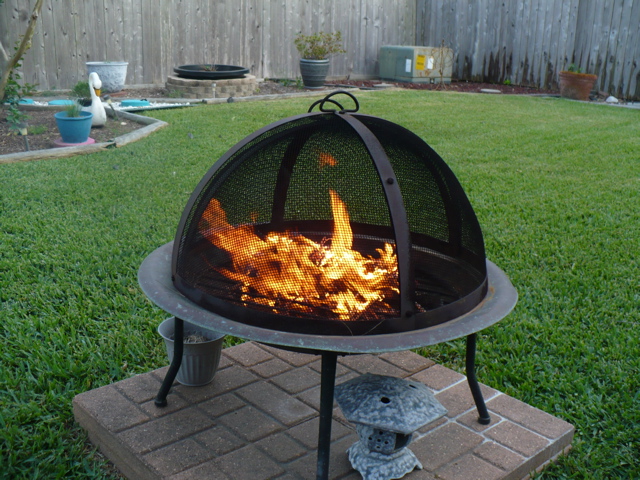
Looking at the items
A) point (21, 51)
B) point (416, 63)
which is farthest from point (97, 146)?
point (416, 63)

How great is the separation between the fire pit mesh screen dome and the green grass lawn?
814mm

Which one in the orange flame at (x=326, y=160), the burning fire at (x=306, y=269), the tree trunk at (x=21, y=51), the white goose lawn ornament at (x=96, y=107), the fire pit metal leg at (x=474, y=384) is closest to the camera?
the burning fire at (x=306, y=269)

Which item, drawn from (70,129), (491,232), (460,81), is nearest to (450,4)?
(460,81)

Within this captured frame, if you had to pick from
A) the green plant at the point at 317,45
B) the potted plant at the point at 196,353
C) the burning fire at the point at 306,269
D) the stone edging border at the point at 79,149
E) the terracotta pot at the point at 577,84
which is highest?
the green plant at the point at 317,45

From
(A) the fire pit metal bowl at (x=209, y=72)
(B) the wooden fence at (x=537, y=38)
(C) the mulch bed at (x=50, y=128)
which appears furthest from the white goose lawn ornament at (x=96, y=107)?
(B) the wooden fence at (x=537, y=38)

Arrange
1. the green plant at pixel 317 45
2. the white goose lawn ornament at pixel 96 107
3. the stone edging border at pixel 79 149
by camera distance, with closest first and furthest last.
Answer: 1. the stone edging border at pixel 79 149
2. the white goose lawn ornament at pixel 96 107
3. the green plant at pixel 317 45

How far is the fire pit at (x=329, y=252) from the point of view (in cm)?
198

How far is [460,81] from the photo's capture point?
48.7 feet

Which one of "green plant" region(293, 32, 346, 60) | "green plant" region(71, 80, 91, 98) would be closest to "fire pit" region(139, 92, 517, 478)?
"green plant" region(71, 80, 91, 98)

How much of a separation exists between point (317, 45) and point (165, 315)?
10508 millimetres

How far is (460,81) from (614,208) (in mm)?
10158

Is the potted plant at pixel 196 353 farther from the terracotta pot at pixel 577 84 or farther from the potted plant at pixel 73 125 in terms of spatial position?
the terracotta pot at pixel 577 84

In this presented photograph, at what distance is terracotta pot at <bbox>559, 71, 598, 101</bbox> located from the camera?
11.8 metres

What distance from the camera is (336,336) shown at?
6.38ft
